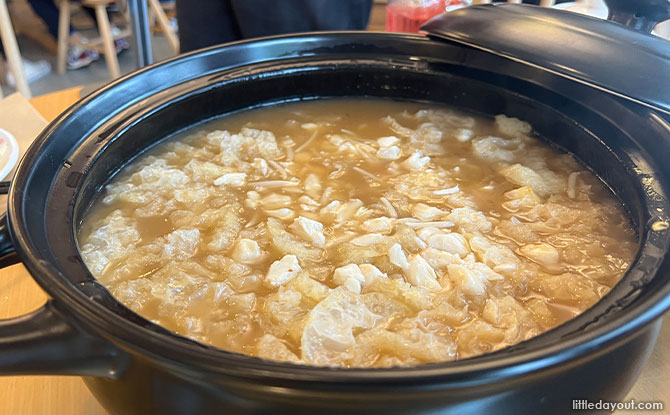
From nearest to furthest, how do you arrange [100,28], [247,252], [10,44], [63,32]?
1. [247,252]
2. [10,44]
3. [100,28]
4. [63,32]

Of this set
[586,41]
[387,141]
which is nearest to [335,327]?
[387,141]

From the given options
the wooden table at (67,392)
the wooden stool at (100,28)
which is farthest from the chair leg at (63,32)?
the wooden table at (67,392)

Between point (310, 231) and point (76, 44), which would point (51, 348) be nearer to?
point (310, 231)

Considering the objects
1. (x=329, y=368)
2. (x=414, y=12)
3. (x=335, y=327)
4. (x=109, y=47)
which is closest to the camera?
(x=329, y=368)

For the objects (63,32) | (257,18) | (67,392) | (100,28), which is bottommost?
(63,32)

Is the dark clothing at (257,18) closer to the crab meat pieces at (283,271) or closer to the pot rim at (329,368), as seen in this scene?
the crab meat pieces at (283,271)

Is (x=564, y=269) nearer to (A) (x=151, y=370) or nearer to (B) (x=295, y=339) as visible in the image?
(B) (x=295, y=339)

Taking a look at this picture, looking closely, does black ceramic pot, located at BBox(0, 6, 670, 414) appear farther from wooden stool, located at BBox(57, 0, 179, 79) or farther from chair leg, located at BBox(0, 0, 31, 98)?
wooden stool, located at BBox(57, 0, 179, 79)
